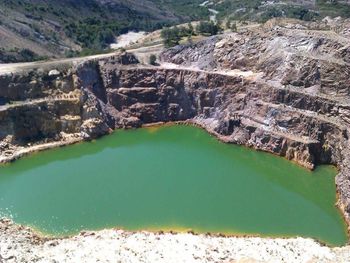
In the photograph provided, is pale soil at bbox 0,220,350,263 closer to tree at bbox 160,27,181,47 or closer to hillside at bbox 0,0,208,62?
tree at bbox 160,27,181,47

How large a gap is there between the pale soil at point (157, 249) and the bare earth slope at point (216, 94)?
1618 cm

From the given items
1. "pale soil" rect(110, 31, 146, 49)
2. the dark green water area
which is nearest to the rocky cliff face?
the dark green water area

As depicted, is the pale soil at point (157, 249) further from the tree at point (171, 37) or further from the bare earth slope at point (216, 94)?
the tree at point (171, 37)

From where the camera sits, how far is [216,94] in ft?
243

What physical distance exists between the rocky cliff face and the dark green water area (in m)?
2.63

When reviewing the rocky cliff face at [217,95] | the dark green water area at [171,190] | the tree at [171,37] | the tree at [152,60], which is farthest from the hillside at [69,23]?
the dark green water area at [171,190]

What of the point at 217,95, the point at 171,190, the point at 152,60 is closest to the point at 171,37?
→ the point at 152,60

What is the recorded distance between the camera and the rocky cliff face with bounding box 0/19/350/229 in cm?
6550

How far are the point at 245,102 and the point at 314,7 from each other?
6444cm

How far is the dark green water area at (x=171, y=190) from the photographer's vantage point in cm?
5219

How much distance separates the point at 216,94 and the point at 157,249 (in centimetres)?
3180

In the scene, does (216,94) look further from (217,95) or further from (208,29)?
(208,29)

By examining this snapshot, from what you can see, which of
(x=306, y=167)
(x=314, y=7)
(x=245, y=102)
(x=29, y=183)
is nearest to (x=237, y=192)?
(x=306, y=167)

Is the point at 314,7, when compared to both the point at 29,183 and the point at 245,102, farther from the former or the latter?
the point at 29,183
